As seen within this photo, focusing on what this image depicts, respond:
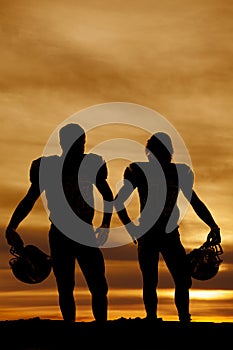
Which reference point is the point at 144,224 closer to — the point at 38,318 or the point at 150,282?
the point at 150,282

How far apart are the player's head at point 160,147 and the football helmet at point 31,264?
7.34 feet

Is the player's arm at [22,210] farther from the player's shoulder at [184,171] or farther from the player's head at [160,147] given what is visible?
the player's shoulder at [184,171]

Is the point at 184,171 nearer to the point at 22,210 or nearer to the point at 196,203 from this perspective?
the point at 196,203

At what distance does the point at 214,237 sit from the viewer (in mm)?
12867

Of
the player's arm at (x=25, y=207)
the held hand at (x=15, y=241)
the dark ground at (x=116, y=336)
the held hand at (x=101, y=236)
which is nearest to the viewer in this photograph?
the dark ground at (x=116, y=336)

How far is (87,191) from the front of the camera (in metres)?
12.0

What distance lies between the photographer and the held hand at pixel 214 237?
12.8 m

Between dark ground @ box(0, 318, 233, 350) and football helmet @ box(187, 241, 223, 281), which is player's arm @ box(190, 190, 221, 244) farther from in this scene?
dark ground @ box(0, 318, 233, 350)

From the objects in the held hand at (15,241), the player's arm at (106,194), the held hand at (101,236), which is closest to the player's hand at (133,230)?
the player's arm at (106,194)

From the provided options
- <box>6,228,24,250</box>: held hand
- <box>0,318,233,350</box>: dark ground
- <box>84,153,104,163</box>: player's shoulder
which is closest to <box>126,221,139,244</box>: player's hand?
<box>84,153,104,163</box>: player's shoulder

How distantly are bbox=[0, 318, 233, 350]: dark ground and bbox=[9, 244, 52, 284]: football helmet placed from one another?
5.63 ft

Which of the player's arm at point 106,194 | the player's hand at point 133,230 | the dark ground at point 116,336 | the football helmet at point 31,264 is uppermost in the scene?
the player's arm at point 106,194

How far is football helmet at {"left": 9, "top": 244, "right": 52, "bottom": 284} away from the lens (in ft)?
40.2

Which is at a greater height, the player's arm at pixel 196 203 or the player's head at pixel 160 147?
the player's head at pixel 160 147
